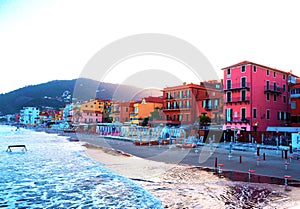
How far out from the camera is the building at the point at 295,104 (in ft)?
121

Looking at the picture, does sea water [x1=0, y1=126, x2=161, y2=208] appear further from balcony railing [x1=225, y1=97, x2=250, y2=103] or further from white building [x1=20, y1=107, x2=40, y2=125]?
white building [x1=20, y1=107, x2=40, y2=125]

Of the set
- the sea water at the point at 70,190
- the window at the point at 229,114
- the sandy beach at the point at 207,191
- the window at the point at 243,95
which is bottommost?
the sea water at the point at 70,190

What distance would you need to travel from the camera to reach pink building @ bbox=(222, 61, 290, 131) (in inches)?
1363

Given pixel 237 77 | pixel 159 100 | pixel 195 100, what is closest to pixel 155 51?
pixel 237 77

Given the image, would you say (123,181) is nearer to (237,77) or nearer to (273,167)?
(273,167)

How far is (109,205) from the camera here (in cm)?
913

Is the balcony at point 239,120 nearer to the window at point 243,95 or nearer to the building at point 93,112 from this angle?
the window at point 243,95

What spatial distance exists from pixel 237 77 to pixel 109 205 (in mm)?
31386

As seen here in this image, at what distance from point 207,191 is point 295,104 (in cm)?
3320

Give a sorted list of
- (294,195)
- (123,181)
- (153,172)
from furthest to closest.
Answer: (153,172) → (123,181) → (294,195)

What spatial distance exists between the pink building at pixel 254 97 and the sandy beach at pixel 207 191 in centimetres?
2319

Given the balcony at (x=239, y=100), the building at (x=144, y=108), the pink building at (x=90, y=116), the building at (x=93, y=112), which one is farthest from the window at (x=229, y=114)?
the pink building at (x=90, y=116)

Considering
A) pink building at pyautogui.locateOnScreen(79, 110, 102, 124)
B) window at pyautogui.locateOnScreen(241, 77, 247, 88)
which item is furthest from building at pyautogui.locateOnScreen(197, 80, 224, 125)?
pink building at pyautogui.locateOnScreen(79, 110, 102, 124)

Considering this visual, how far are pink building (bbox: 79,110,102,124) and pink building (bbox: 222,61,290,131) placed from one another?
6427cm
